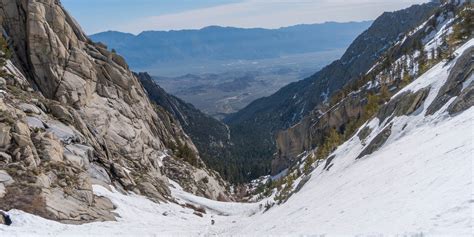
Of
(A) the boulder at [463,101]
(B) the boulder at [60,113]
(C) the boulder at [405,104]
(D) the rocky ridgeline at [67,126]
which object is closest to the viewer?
(A) the boulder at [463,101]

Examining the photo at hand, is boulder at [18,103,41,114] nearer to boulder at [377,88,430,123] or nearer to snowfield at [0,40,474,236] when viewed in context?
snowfield at [0,40,474,236]

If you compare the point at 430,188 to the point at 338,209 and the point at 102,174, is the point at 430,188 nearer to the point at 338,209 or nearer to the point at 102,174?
the point at 338,209

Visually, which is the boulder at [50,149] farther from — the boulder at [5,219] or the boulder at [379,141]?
the boulder at [379,141]

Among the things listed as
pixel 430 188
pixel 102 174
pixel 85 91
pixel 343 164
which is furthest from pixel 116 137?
pixel 430 188

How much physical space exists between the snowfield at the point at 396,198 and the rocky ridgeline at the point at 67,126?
9.67 ft

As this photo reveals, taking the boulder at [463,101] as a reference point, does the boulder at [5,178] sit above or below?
below

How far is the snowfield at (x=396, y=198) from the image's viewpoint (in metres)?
14.3

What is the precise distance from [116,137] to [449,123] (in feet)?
159

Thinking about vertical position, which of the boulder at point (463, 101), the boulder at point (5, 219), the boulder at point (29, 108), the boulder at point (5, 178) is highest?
the boulder at point (463, 101)

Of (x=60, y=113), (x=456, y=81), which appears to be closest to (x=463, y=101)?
(x=456, y=81)

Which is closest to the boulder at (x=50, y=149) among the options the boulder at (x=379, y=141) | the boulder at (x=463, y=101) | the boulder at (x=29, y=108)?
the boulder at (x=29, y=108)

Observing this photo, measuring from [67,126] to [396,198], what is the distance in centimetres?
3700

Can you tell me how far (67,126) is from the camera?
44.5 meters

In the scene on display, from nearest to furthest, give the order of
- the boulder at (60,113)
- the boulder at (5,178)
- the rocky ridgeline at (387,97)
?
1. the boulder at (5,178)
2. the rocky ridgeline at (387,97)
3. the boulder at (60,113)
